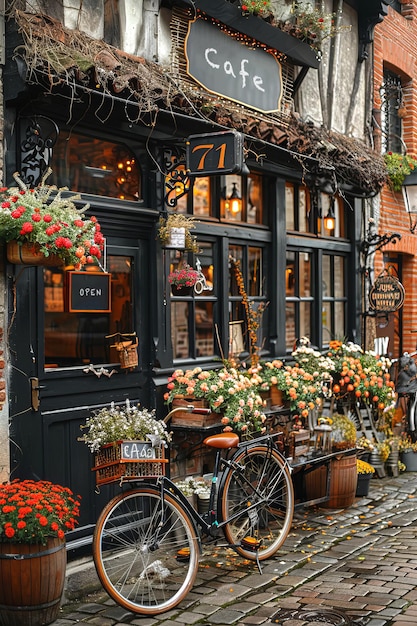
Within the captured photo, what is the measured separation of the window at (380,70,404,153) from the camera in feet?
41.0

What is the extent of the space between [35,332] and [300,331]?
4.60 m

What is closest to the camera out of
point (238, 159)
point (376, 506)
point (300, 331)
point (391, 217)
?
point (238, 159)

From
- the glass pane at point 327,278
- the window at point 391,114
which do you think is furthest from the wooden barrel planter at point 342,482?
the window at point 391,114

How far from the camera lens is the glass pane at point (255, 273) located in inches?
355

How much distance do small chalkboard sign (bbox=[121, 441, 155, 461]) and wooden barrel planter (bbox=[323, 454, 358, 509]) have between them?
10.2 ft

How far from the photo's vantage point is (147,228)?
7227 millimetres

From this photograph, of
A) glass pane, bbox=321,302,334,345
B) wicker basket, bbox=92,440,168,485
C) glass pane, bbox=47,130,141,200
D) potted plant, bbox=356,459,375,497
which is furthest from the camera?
glass pane, bbox=321,302,334,345

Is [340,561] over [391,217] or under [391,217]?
under

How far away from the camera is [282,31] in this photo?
8.95 meters

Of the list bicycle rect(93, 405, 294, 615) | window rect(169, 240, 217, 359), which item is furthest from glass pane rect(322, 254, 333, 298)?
bicycle rect(93, 405, 294, 615)

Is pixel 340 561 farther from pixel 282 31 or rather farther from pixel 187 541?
pixel 282 31

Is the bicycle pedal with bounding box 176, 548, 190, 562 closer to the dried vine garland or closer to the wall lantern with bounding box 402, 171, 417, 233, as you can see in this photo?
the dried vine garland

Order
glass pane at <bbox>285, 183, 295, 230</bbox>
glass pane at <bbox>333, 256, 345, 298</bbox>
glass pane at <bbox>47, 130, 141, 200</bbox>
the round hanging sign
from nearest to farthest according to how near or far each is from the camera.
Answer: glass pane at <bbox>47, 130, 141, 200</bbox>
glass pane at <bbox>285, 183, 295, 230</bbox>
the round hanging sign
glass pane at <bbox>333, 256, 345, 298</bbox>

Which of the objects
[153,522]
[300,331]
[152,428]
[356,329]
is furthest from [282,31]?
[153,522]
